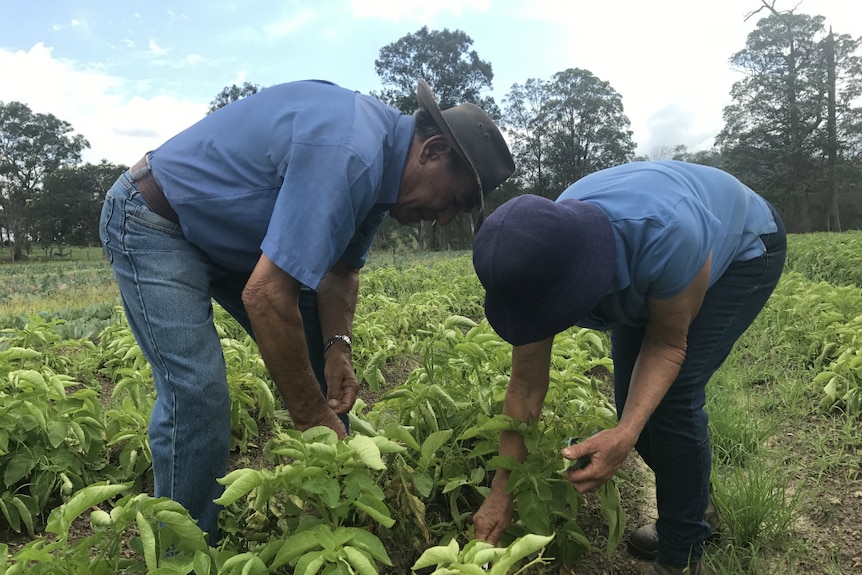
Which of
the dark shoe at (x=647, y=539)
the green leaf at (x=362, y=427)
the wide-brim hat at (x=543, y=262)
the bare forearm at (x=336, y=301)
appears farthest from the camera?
the bare forearm at (x=336, y=301)

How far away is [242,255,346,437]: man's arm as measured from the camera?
144cm

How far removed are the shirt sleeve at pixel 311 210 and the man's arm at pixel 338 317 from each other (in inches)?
28.6

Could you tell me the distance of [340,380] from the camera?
6.90 feet

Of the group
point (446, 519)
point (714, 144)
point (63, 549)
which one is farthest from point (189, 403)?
point (714, 144)

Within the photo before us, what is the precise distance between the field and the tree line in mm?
24414

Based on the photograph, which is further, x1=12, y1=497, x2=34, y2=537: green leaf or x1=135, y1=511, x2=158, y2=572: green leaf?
x1=12, y1=497, x2=34, y2=537: green leaf

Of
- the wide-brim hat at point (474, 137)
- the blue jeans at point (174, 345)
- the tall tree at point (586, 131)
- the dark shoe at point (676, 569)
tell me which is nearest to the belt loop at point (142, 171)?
the blue jeans at point (174, 345)

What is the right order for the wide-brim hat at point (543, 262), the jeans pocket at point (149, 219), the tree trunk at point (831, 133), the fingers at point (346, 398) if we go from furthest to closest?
the tree trunk at point (831, 133) < the fingers at point (346, 398) < the jeans pocket at point (149, 219) < the wide-brim hat at point (543, 262)

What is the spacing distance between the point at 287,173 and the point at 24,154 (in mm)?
58169

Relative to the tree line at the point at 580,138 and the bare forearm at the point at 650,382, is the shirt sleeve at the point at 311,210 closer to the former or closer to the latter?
the bare forearm at the point at 650,382

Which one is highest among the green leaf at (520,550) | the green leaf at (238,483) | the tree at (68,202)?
the tree at (68,202)

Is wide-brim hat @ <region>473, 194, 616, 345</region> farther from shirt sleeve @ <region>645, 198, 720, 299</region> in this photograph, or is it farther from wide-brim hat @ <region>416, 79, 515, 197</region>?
wide-brim hat @ <region>416, 79, 515, 197</region>

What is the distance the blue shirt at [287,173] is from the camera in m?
1.43

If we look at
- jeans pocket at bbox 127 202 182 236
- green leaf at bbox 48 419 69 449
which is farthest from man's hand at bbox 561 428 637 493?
green leaf at bbox 48 419 69 449
